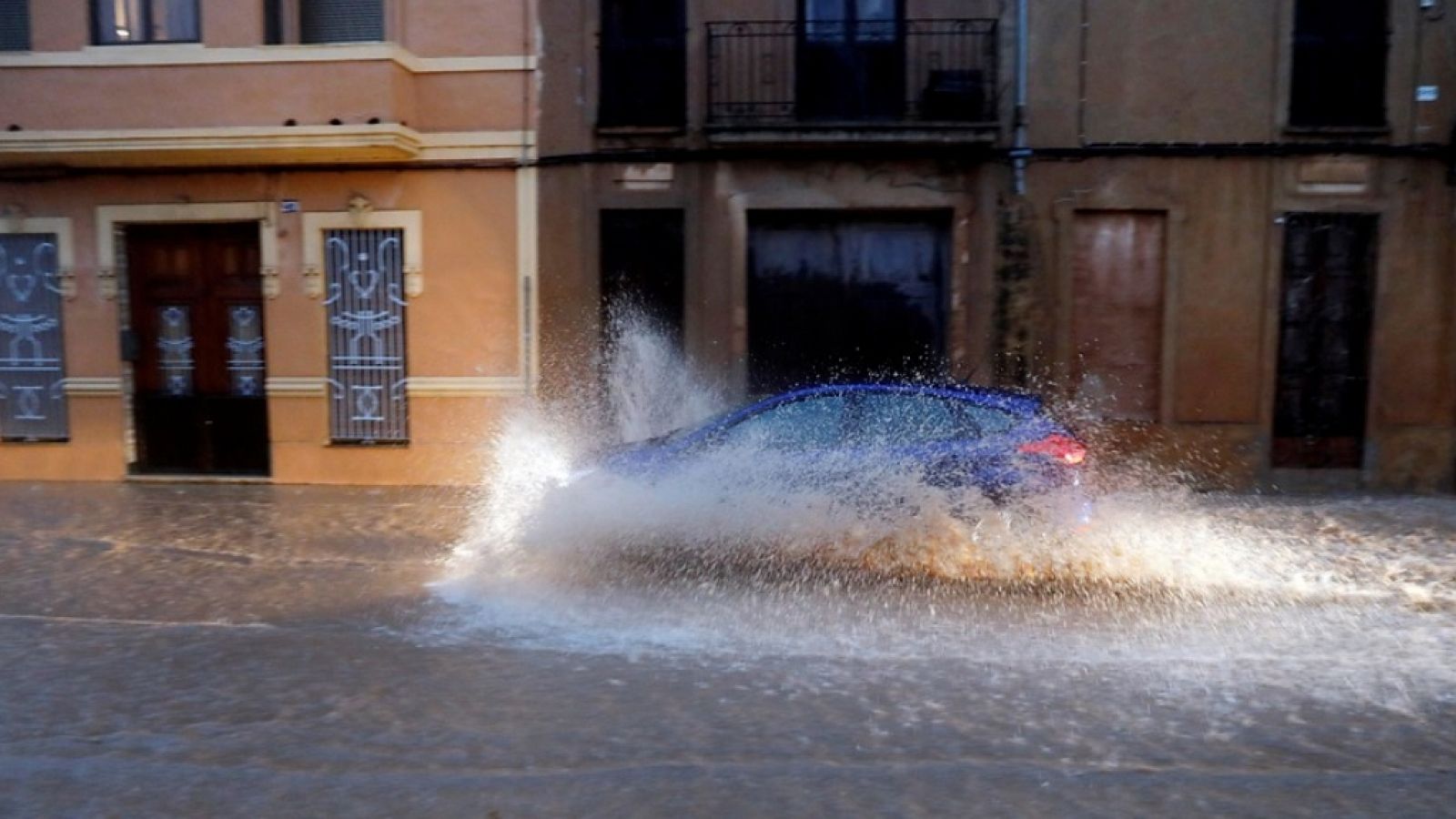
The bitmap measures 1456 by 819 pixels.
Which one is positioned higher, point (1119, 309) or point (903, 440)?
point (1119, 309)

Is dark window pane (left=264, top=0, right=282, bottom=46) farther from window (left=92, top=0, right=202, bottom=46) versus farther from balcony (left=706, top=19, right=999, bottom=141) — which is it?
balcony (left=706, top=19, right=999, bottom=141)

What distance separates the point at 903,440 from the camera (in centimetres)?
807

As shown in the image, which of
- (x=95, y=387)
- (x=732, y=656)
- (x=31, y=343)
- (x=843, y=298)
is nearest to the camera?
(x=732, y=656)

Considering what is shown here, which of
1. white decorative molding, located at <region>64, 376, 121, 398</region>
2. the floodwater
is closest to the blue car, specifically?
the floodwater

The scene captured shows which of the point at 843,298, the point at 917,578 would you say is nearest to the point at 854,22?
the point at 843,298

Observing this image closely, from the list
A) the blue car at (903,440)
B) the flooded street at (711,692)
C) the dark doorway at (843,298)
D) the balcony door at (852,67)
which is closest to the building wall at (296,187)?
the dark doorway at (843,298)

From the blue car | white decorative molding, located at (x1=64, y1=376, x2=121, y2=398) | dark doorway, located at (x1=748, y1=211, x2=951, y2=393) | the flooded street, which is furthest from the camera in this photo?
white decorative molding, located at (x1=64, y1=376, x2=121, y2=398)

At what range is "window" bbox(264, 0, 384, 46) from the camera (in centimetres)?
1234

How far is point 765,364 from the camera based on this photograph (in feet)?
40.4

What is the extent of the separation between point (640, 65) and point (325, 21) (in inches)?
147

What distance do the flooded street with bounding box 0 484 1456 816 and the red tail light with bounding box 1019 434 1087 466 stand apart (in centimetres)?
97

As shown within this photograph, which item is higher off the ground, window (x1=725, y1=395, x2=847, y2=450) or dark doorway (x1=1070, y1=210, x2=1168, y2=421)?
dark doorway (x1=1070, y1=210, x2=1168, y2=421)

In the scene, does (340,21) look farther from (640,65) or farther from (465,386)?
(465,386)

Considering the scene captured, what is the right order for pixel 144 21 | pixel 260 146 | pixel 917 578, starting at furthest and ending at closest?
pixel 144 21, pixel 260 146, pixel 917 578
